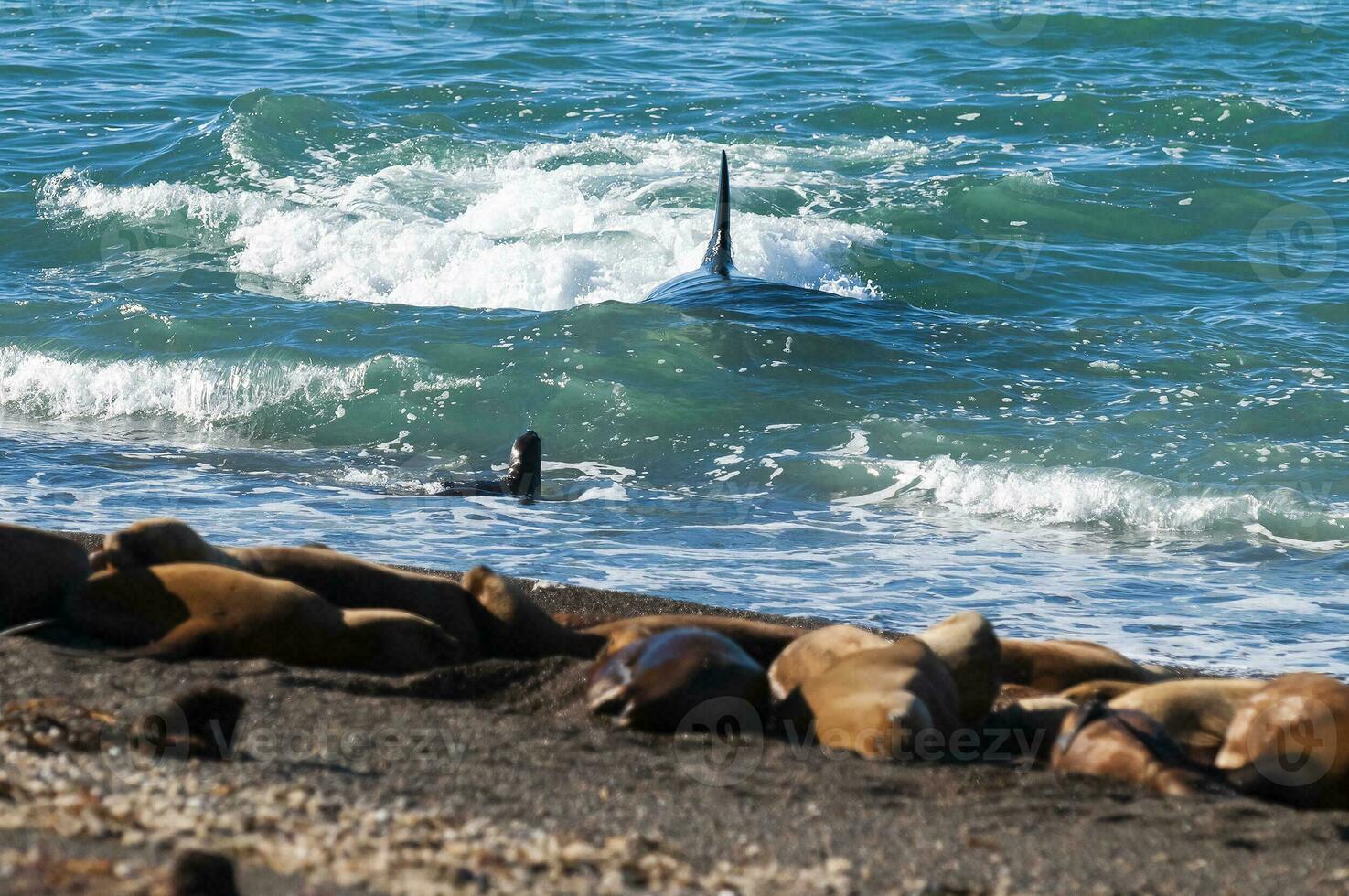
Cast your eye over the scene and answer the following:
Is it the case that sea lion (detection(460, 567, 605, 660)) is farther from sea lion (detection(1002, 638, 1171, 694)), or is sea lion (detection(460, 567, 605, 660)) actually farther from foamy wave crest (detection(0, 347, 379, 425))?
foamy wave crest (detection(0, 347, 379, 425))

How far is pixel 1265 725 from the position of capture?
3.92 meters

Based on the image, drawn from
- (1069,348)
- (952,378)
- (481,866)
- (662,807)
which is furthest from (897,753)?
(1069,348)

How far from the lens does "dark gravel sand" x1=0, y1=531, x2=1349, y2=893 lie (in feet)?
9.46

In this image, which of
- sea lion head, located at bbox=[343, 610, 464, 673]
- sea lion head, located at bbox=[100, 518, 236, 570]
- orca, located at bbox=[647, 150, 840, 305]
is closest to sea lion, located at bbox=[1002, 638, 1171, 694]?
sea lion head, located at bbox=[343, 610, 464, 673]

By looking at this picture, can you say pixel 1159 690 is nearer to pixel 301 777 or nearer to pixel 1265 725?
pixel 1265 725

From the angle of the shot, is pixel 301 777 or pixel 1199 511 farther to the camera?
pixel 1199 511

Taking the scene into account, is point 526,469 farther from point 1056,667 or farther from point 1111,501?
point 1056,667

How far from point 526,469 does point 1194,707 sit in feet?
15.1

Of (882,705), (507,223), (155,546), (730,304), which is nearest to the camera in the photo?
(882,705)

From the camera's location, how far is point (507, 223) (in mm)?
15273

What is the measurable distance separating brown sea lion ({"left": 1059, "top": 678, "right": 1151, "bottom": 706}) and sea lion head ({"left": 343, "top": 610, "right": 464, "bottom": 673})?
1831mm

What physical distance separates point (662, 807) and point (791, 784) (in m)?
0.38

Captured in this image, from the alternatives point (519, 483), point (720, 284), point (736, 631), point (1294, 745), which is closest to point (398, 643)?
point (736, 631)

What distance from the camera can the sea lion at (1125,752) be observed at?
145 inches
